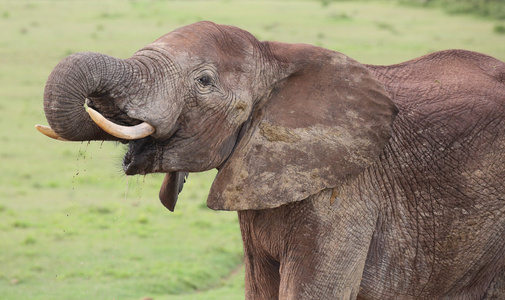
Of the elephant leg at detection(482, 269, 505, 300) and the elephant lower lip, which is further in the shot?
the elephant leg at detection(482, 269, 505, 300)

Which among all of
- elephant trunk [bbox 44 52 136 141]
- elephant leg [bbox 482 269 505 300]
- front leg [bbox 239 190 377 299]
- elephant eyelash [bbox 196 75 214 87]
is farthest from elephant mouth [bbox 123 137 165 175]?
elephant leg [bbox 482 269 505 300]

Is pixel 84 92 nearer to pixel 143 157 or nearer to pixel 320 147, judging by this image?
pixel 143 157

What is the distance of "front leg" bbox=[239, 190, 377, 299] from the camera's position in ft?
14.0

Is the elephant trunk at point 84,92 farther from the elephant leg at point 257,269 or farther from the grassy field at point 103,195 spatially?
the elephant leg at point 257,269

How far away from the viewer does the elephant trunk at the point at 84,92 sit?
3576 millimetres

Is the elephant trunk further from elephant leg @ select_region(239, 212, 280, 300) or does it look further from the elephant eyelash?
elephant leg @ select_region(239, 212, 280, 300)

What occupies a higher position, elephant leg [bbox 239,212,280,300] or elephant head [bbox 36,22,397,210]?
elephant head [bbox 36,22,397,210]

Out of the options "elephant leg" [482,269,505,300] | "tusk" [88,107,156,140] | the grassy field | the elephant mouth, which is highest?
"tusk" [88,107,156,140]

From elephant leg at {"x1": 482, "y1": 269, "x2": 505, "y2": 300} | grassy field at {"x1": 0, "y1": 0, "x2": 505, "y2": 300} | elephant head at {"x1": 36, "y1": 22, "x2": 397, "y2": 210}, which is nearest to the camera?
elephant head at {"x1": 36, "y1": 22, "x2": 397, "y2": 210}

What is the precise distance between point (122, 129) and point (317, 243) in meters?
1.18

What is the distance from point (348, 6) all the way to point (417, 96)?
21.2 metres

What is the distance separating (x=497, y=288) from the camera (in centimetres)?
496

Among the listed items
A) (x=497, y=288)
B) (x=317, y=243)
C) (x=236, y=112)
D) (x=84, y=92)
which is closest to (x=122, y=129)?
(x=84, y=92)

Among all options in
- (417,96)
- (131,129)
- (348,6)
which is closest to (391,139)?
(417,96)
